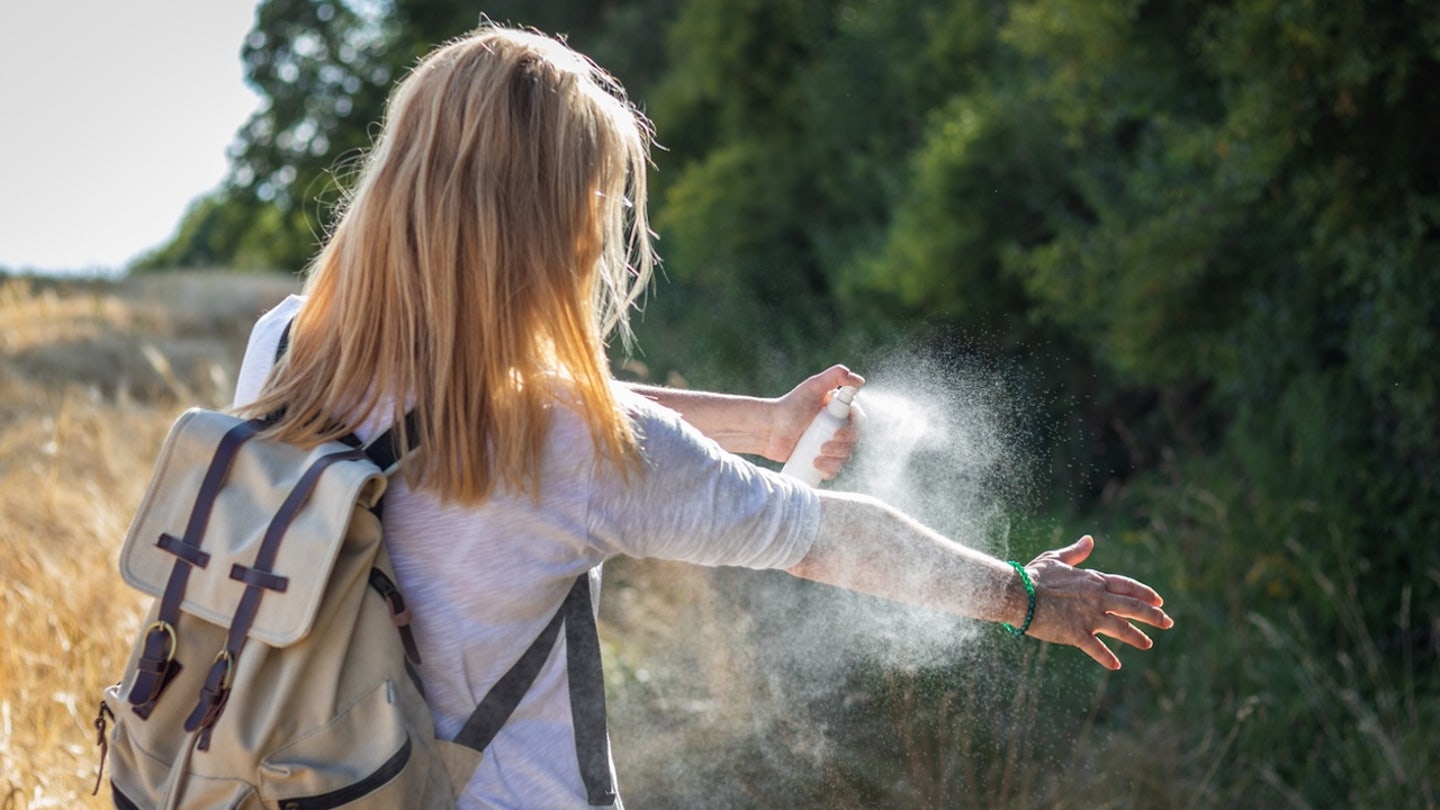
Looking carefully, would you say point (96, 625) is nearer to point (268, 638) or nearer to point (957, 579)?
point (268, 638)

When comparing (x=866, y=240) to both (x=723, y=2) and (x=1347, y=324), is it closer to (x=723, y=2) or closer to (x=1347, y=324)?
(x=723, y=2)

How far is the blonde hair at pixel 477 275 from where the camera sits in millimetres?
1477

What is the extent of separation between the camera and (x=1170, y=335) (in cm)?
677

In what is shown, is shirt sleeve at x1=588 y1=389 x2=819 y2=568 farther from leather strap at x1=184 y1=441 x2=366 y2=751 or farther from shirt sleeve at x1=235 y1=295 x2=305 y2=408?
shirt sleeve at x1=235 y1=295 x2=305 y2=408

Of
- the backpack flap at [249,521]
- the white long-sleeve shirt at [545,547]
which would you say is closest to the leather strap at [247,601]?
the backpack flap at [249,521]

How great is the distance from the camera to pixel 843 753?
353 cm

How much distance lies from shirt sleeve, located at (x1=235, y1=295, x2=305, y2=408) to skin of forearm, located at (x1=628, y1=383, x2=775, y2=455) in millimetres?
636

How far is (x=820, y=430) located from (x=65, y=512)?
11.7 feet

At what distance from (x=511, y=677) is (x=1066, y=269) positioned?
20.4 feet

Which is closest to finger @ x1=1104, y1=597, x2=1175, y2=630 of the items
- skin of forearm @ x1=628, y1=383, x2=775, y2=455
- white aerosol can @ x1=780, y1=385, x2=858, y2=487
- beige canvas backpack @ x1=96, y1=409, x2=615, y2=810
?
white aerosol can @ x1=780, y1=385, x2=858, y2=487

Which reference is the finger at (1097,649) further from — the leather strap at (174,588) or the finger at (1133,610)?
the leather strap at (174,588)

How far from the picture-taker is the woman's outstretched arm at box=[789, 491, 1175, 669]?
1607mm

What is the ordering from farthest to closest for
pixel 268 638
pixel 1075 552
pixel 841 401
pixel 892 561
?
pixel 841 401, pixel 1075 552, pixel 892 561, pixel 268 638

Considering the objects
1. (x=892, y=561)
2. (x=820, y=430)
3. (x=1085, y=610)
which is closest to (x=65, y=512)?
(x=820, y=430)
